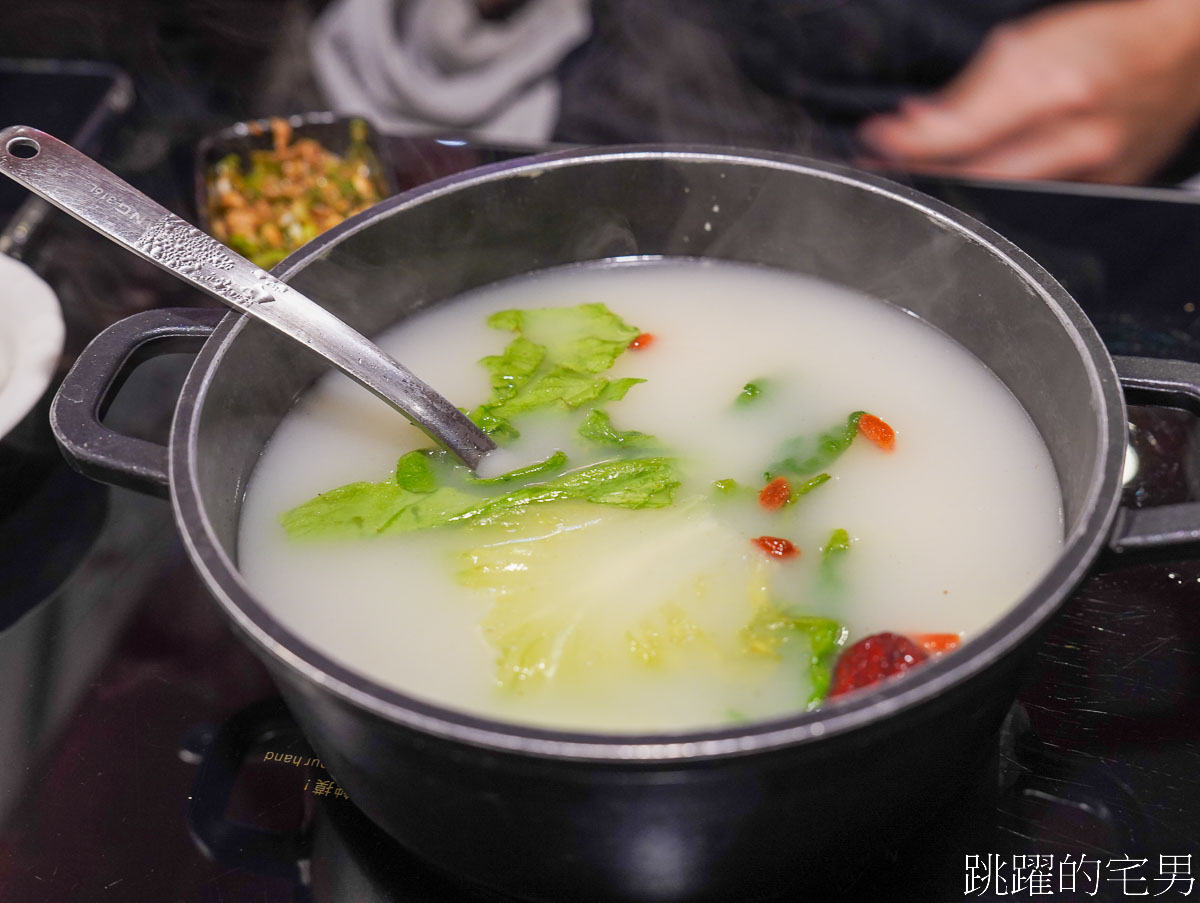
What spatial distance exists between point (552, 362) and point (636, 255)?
0.28 meters

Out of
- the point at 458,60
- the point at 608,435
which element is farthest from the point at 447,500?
the point at 458,60

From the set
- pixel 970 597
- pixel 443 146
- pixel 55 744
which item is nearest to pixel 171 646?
pixel 55 744

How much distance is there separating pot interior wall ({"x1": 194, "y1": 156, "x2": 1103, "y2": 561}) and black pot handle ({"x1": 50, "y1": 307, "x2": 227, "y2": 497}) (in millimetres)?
69

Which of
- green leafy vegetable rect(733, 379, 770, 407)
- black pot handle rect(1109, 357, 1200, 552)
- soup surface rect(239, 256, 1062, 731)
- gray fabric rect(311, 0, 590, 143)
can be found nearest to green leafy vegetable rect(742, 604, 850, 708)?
soup surface rect(239, 256, 1062, 731)

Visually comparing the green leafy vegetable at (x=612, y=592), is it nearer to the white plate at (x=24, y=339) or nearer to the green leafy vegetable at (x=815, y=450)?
the green leafy vegetable at (x=815, y=450)

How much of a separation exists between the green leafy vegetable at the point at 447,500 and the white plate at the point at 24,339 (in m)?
0.52

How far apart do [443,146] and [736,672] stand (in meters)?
1.68

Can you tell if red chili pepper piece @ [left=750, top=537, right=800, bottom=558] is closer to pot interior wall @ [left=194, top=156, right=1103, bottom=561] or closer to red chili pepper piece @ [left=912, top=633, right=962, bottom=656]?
red chili pepper piece @ [left=912, top=633, right=962, bottom=656]

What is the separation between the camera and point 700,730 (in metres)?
0.85

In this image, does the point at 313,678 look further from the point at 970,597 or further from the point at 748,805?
the point at 970,597

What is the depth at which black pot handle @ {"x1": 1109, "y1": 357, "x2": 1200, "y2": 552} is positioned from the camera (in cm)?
104

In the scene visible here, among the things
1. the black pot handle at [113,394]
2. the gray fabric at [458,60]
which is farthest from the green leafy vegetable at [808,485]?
the gray fabric at [458,60]

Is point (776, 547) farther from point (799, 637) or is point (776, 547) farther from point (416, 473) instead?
point (416, 473)

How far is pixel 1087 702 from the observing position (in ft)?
4.54
